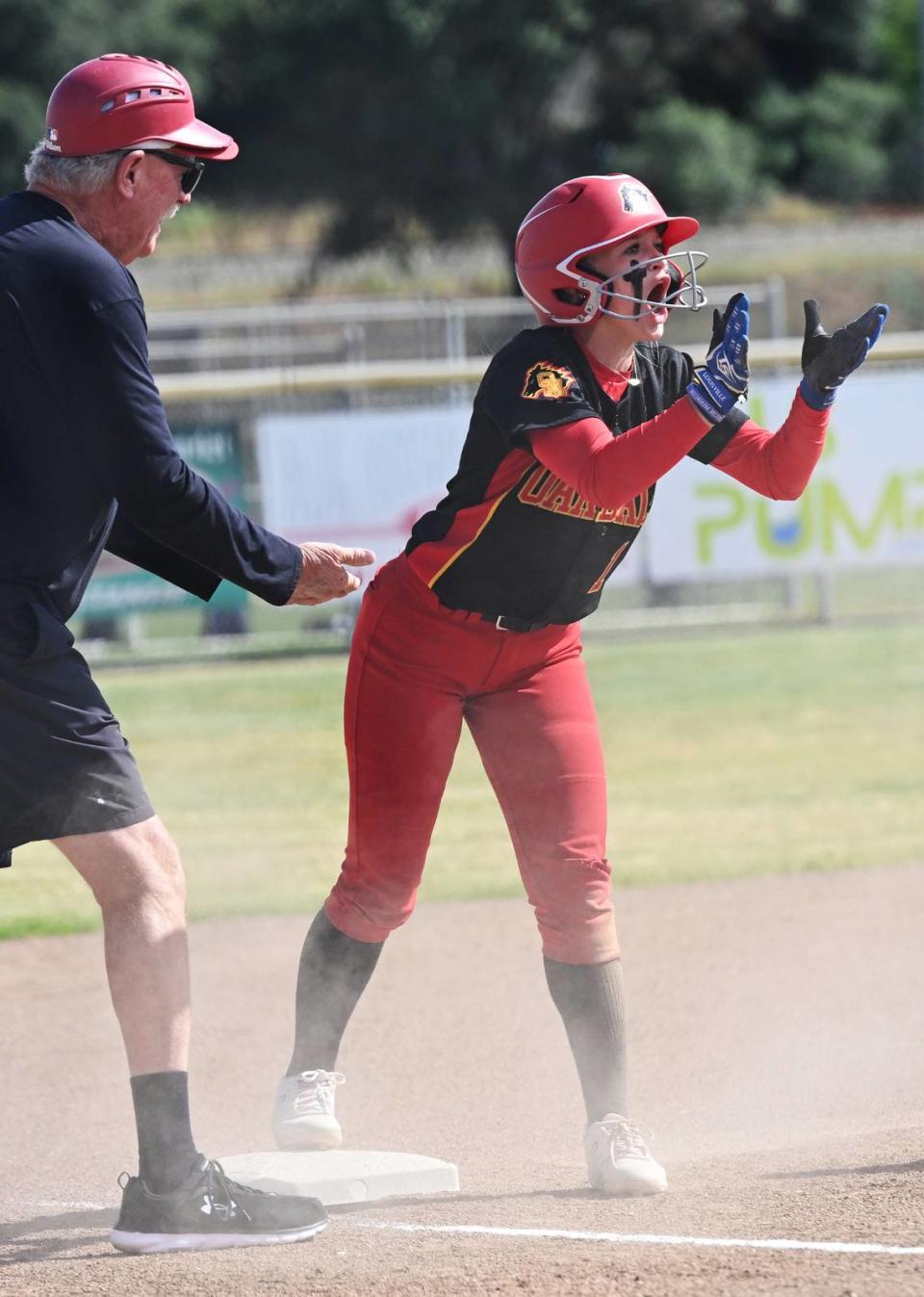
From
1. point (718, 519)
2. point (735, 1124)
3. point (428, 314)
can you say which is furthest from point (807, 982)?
point (428, 314)

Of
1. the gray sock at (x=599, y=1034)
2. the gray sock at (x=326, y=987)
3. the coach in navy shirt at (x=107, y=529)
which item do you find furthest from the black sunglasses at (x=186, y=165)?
the gray sock at (x=599, y=1034)

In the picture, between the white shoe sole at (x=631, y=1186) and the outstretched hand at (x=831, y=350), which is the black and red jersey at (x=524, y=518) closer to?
the outstretched hand at (x=831, y=350)

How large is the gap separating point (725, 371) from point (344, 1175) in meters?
1.87

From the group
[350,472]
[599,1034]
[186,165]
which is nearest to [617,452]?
[186,165]

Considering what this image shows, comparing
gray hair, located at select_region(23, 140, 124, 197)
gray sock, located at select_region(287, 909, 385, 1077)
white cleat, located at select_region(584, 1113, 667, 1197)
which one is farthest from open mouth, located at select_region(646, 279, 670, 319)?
white cleat, located at select_region(584, 1113, 667, 1197)

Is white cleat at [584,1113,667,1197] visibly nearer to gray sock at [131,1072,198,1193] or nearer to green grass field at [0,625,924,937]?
gray sock at [131,1072,198,1193]

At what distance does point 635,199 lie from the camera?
3.98 m

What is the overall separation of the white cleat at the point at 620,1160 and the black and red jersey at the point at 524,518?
109 centimetres

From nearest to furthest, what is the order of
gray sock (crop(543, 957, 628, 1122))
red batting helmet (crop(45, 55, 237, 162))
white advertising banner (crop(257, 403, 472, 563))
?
red batting helmet (crop(45, 55, 237, 162)) < gray sock (crop(543, 957, 628, 1122)) < white advertising banner (crop(257, 403, 472, 563))

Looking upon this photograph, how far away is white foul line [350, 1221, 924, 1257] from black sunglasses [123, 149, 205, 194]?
209 centimetres

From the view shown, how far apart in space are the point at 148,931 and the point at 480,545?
1113 mm

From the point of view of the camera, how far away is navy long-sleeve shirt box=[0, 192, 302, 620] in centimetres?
335

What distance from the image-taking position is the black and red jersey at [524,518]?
155 inches

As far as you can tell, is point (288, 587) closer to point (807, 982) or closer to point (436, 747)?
point (436, 747)
